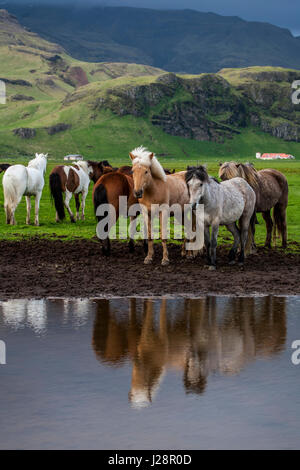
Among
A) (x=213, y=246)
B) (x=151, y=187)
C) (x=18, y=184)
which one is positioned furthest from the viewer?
(x=18, y=184)

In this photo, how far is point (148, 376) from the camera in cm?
777

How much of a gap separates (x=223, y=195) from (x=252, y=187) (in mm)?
2765

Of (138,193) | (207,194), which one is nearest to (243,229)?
(207,194)

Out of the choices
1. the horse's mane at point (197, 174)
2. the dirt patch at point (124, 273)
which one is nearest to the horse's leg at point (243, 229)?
the dirt patch at point (124, 273)

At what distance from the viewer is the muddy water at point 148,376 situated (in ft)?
20.1

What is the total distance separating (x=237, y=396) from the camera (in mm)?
7102

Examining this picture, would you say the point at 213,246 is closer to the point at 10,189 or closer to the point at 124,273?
the point at 124,273

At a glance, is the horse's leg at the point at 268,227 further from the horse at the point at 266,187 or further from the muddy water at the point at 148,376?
the muddy water at the point at 148,376

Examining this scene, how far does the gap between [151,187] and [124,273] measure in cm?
256

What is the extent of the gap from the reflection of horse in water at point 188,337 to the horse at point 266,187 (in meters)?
6.40

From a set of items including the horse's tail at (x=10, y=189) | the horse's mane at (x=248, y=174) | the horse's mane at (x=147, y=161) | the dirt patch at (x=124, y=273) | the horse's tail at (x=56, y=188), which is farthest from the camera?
the horse's tail at (x=56, y=188)

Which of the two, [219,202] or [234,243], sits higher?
[219,202]
